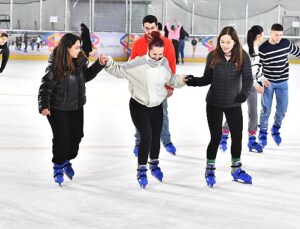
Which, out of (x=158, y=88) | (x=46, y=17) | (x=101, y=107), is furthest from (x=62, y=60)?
(x=46, y=17)

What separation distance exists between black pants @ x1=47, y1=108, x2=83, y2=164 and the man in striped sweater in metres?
2.08

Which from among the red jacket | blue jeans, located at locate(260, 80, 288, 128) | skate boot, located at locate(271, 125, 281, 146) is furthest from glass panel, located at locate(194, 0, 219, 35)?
the red jacket

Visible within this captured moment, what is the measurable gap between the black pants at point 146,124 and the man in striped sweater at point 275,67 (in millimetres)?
1703

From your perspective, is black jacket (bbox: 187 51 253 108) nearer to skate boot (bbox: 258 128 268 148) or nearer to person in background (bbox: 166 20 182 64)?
skate boot (bbox: 258 128 268 148)

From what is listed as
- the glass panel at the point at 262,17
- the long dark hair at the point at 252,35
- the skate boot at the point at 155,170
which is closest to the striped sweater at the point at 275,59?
the long dark hair at the point at 252,35

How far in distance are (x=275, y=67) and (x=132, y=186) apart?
2.18m

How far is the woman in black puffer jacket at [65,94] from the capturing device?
437 cm

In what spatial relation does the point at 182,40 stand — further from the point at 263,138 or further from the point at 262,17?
the point at 263,138

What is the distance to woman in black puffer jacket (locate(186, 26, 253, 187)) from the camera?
4.46 m

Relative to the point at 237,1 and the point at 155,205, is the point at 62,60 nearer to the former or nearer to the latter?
the point at 155,205

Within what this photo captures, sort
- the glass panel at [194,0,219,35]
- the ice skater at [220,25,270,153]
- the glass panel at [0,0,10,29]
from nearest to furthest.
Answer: the ice skater at [220,25,270,153] < the glass panel at [0,0,10,29] < the glass panel at [194,0,219,35]

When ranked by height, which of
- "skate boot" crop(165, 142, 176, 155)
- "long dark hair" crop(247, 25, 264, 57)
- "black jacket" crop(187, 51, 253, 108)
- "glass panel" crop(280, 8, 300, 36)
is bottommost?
"skate boot" crop(165, 142, 176, 155)

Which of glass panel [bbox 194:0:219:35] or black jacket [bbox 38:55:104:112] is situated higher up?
glass panel [bbox 194:0:219:35]

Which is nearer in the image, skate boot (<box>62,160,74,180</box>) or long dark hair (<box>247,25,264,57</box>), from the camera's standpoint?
skate boot (<box>62,160,74,180</box>)
